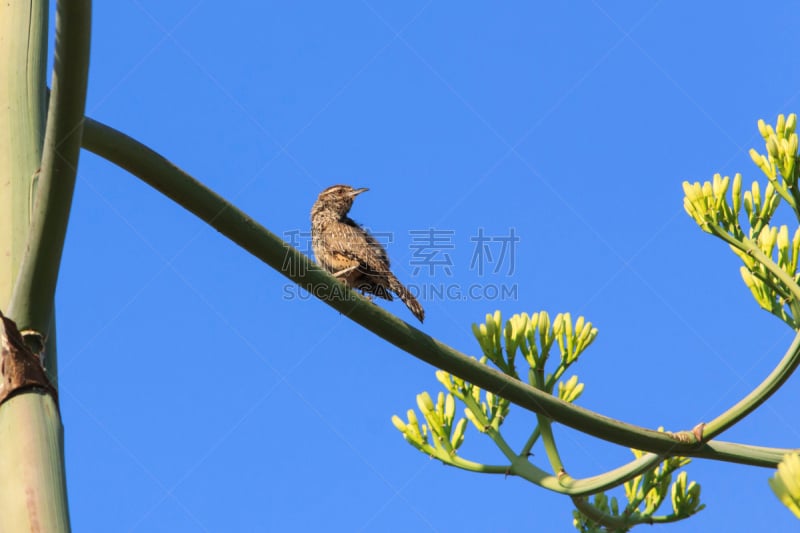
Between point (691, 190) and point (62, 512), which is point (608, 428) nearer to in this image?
point (62, 512)

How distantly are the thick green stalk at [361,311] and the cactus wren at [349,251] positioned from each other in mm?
2976

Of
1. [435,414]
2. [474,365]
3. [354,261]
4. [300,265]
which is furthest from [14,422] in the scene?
[354,261]

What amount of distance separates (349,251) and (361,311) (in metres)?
4.56

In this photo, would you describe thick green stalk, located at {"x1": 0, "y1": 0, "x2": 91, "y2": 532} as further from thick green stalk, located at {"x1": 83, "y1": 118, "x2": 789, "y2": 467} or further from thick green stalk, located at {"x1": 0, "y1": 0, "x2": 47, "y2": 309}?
thick green stalk, located at {"x1": 83, "y1": 118, "x2": 789, "y2": 467}

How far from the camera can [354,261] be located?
6.18 metres

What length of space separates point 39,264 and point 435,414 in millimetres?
2635

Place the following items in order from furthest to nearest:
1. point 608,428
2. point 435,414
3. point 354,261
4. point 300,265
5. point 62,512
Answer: point 354,261, point 435,414, point 608,428, point 300,265, point 62,512

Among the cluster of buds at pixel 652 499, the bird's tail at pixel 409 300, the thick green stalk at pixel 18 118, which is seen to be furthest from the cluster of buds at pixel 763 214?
the thick green stalk at pixel 18 118

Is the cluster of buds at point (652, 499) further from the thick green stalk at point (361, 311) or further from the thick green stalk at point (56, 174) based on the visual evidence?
the thick green stalk at point (56, 174)

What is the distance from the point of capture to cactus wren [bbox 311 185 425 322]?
19.4ft

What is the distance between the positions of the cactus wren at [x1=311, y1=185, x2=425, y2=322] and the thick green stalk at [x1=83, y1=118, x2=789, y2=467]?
2976 mm

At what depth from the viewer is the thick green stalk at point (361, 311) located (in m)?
1.40

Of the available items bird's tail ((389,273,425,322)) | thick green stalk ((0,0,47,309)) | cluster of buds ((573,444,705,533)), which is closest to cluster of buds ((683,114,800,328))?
cluster of buds ((573,444,705,533))

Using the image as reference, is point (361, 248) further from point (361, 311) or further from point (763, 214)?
point (361, 311)
